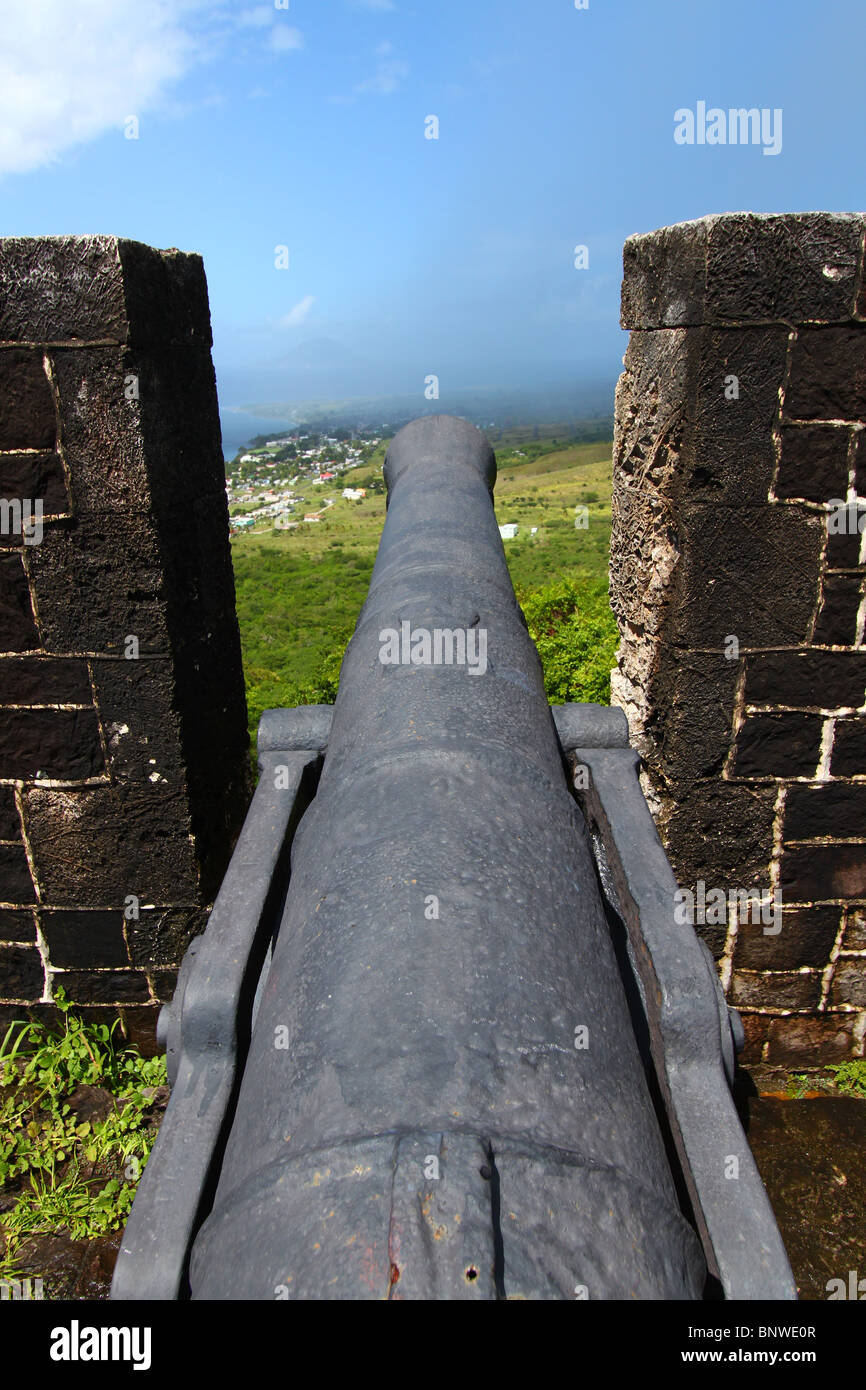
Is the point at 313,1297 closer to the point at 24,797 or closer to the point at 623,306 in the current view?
the point at 24,797

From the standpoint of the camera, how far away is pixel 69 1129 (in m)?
3.26

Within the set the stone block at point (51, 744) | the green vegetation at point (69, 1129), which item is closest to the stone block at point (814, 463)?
the stone block at point (51, 744)

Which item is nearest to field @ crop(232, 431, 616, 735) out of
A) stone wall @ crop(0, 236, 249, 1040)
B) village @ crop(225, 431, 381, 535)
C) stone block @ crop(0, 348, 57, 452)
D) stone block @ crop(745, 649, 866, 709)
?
village @ crop(225, 431, 381, 535)

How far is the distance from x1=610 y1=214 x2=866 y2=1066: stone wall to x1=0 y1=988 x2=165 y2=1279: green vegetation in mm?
2302

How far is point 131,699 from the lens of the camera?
3.11m

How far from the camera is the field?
27.0ft

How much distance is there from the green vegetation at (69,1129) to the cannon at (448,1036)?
1.70 metres

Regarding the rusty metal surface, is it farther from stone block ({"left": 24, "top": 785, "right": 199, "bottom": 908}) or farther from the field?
the field

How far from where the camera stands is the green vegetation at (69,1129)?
2980mm

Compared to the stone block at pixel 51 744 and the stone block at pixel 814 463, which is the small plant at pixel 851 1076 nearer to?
the stone block at pixel 814 463

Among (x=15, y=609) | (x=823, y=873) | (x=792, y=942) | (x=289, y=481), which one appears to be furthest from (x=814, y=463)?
(x=289, y=481)

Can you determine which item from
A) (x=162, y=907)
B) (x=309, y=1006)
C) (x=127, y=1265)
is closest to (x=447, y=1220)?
(x=309, y=1006)

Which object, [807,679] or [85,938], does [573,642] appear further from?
[85,938]
